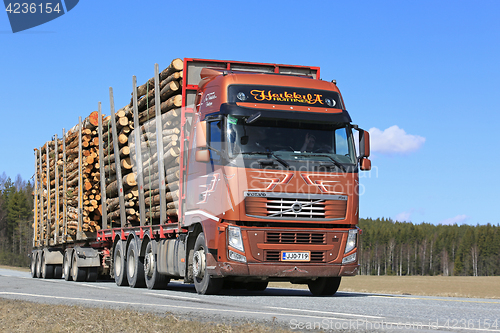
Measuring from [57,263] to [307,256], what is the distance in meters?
15.8

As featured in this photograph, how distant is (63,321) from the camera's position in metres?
7.75

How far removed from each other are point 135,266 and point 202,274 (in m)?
4.50

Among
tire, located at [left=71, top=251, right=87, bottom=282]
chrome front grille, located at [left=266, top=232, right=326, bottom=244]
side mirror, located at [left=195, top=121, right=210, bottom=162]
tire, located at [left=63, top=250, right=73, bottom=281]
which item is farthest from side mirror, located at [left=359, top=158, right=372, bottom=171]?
tire, located at [left=63, top=250, right=73, bottom=281]

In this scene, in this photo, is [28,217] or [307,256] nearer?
[307,256]

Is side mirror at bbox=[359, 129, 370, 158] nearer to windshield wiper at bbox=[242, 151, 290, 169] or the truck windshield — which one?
the truck windshield

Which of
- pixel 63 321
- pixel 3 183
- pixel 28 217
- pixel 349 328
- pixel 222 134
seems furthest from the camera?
pixel 3 183

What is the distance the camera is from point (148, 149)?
1614cm

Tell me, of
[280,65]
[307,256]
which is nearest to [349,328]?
[307,256]

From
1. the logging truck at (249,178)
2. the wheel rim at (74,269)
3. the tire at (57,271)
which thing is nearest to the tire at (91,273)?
the wheel rim at (74,269)

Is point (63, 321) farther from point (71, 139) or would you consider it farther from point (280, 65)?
point (71, 139)

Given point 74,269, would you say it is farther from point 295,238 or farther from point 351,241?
point 351,241

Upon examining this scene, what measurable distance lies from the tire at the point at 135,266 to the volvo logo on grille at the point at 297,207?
19.6ft

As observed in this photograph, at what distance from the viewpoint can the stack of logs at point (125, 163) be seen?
1426 centimetres
